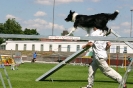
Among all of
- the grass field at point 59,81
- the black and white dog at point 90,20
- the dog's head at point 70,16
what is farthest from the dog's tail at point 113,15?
the grass field at point 59,81

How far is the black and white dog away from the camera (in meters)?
13.5

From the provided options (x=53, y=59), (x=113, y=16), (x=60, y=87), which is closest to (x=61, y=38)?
(x=60, y=87)

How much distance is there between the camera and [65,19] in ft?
46.6

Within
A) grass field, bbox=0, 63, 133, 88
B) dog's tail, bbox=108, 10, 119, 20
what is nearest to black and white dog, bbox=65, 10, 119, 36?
dog's tail, bbox=108, 10, 119, 20

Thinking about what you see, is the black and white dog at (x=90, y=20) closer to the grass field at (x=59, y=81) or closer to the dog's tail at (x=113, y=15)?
the dog's tail at (x=113, y=15)

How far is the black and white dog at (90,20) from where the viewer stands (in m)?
13.5

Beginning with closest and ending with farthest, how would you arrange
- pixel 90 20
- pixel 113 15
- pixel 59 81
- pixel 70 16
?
1. pixel 90 20
2. pixel 113 15
3. pixel 70 16
4. pixel 59 81

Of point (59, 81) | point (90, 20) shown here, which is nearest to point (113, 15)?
point (90, 20)

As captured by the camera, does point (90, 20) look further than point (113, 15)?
No

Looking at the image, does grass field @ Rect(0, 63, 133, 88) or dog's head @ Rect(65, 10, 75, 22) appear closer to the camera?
grass field @ Rect(0, 63, 133, 88)

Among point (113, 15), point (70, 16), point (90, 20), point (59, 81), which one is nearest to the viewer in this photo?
point (90, 20)

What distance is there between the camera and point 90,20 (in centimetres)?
1386

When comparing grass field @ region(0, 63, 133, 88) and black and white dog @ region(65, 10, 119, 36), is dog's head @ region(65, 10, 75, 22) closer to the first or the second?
black and white dog @ region(65, 10, 119, 36)

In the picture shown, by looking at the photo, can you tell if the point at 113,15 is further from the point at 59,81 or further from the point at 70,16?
the point at 59,81
